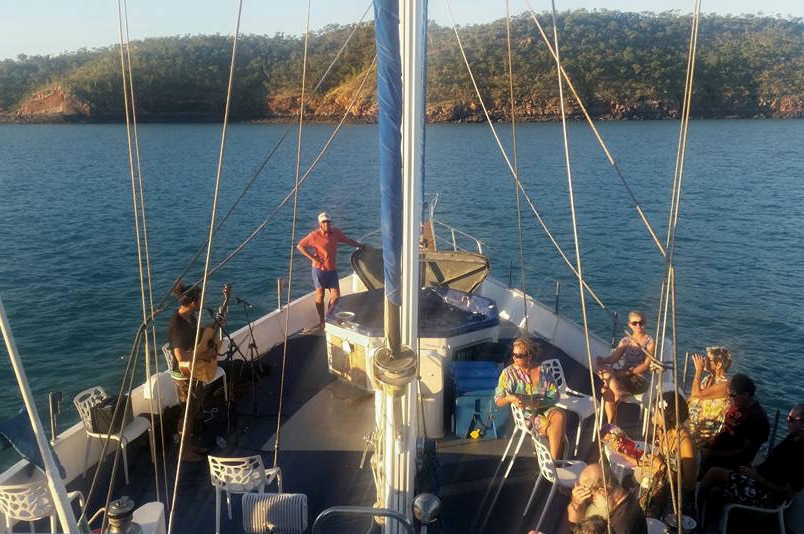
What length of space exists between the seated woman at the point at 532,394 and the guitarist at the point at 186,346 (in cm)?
261

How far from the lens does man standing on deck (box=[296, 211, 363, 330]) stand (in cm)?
853

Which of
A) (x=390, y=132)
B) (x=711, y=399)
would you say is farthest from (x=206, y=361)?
(x=711, y=399)

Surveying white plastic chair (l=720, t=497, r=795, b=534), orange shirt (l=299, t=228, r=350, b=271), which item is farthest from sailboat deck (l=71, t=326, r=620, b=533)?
orange shirt (l=299, t=228, r=350, b=271)

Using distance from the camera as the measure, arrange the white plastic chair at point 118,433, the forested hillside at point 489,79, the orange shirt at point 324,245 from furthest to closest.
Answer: the forested hillside at point 489,79 → the orange shirt at point 324,245 → the white plastic chair at point 118,433

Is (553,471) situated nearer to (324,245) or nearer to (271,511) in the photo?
(271,511)

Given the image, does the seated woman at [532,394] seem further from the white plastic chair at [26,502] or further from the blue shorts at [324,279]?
the blue shorts at [324,279]

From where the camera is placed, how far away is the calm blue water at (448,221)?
47.9 ft

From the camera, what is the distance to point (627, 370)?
5.96 metres

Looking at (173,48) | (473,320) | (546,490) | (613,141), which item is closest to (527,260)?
(473,320)

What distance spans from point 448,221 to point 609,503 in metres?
22.4

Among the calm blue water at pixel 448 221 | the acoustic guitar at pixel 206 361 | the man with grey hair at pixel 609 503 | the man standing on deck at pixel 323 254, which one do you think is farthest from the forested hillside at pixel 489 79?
the man with grey hair at pixel 609 503

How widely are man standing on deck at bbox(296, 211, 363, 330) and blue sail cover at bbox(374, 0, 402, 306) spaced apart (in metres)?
5.22

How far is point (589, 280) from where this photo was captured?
1967cm

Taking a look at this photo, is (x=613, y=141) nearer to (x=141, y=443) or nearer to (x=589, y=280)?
(x=589, y=280)
